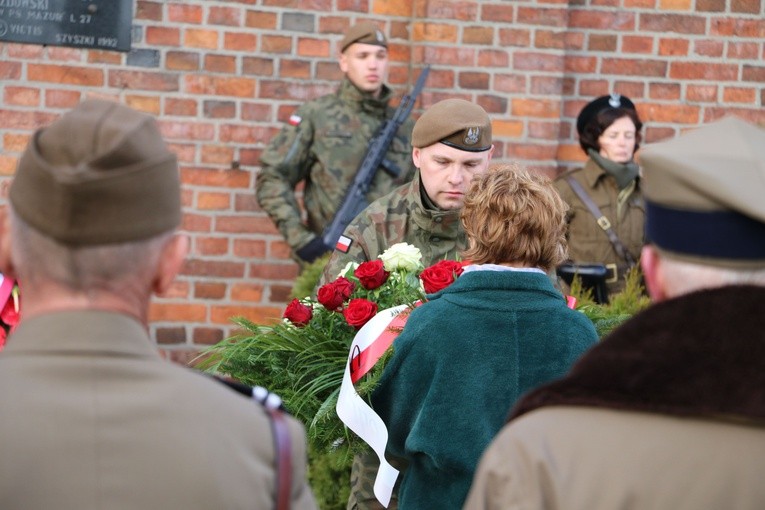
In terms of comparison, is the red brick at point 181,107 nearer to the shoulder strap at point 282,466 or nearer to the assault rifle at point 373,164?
the assault rifle at point 373,164

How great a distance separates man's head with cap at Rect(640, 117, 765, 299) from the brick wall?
169 inches

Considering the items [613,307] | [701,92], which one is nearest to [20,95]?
[613,307]

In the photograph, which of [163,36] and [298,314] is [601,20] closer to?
[163,36]

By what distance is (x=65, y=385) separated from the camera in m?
1.63

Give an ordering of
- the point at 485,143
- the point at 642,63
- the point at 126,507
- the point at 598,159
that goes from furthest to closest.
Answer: the point at 642,63
the point at 598,159
the point at 485,143
the point at 126,507

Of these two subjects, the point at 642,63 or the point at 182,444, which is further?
the point at 642,63

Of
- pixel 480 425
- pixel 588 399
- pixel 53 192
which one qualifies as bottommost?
pixel 480 425

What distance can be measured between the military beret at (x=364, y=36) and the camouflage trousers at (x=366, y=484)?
8.42ft

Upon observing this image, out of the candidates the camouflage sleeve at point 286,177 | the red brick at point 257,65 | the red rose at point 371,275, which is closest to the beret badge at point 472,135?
the red rose at point 371,275

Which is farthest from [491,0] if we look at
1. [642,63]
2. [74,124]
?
[74,124]

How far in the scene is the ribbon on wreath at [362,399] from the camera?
123 inches

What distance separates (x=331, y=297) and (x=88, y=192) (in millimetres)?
1891

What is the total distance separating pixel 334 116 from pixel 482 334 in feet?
10.1

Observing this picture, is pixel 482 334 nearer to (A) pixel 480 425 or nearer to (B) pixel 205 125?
(A) pixel 480 425
